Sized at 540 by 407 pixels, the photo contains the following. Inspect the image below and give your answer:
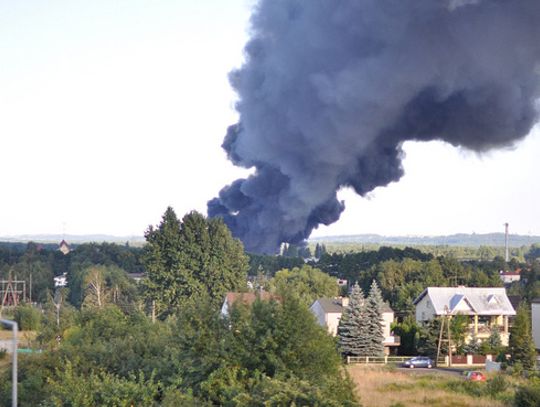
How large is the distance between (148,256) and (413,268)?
22.6 m

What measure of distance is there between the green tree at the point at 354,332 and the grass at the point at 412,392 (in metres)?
8.65

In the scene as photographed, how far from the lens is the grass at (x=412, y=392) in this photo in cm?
2238

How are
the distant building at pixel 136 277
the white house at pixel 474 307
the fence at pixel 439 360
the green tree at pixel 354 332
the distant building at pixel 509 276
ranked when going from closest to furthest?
the fence at pixel 439 360 < the green tree at pixel 354 332 < the white house at pixel 474 307 < the distant building at pixel 136 277 < the distant building at pixel 509 276

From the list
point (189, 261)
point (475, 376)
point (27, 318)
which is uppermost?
point (189, 261)

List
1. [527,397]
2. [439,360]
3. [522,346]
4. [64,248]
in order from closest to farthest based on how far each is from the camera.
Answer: [527,397]
[522,346]
[439,360]
[64,248]

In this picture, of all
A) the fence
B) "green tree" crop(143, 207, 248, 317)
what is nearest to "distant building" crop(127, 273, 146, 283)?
"green tree" crop(143, 207, 248, 317)

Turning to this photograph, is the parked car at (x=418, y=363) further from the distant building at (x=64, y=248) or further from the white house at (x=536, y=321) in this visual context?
the distant building at (x=64, y=248)

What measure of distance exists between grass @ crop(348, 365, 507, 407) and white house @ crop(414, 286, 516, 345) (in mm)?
16436

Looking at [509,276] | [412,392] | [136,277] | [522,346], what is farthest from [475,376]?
[509,276]

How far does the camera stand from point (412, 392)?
81.0ft

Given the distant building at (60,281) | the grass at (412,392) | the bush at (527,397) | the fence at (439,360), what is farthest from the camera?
the distant building at (60,281)

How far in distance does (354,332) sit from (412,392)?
14.9 m

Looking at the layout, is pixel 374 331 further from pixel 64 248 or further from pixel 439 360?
pixel 64 248

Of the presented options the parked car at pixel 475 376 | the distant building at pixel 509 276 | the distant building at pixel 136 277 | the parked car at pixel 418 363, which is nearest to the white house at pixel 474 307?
the parked car at pixel 418 363
